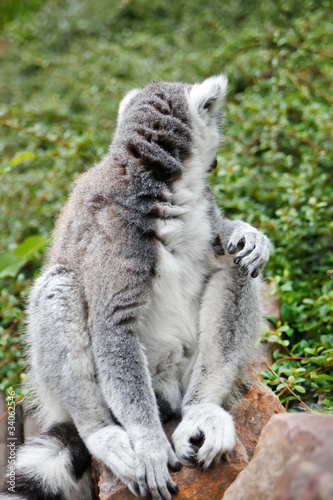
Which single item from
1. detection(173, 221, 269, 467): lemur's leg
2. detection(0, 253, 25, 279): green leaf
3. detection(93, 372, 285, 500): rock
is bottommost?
detection(93, 372, 285, 500): rock

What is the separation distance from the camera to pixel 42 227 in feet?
17.6

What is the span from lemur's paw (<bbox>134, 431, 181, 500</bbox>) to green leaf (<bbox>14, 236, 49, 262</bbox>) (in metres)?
2.48

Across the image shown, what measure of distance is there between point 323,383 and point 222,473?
3.96ft

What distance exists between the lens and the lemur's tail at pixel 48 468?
258 centimetres

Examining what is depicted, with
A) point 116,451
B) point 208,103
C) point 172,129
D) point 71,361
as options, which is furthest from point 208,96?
point 116,451

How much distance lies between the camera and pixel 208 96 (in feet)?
10.2

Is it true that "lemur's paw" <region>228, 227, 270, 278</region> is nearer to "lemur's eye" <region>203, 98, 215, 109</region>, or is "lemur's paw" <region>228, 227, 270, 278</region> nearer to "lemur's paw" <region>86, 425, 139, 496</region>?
"lemur's eye" <region>203, 98, 215, 109</region>

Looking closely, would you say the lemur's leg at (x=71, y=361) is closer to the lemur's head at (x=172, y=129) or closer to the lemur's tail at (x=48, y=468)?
the lemur's tail at (x=48, y=468)

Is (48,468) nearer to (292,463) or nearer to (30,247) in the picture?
(292,463)

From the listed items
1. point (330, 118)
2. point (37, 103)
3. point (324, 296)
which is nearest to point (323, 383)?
point (324, 296)

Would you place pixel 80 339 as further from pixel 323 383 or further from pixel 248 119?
pixel 248 119

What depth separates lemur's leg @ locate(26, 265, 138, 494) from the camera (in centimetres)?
270

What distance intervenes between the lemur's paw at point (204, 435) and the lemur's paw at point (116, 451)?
10.4 inches

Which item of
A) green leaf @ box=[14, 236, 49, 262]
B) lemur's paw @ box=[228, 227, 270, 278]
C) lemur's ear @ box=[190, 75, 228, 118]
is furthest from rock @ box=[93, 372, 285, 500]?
green leaf @ box=[14, 236, 49, 262]
